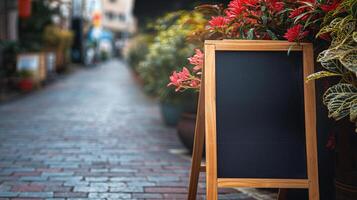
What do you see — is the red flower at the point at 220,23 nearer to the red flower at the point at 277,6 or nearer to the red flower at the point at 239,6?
the red flower at the point at 239,6

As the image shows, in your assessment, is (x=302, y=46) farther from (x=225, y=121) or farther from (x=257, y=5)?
(x=225, y=121)

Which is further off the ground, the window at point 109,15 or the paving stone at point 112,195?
the window at point 109,15

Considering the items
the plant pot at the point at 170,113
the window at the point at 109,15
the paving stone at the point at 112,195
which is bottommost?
the paving stone at the point at 112,195

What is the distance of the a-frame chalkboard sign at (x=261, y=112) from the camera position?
2.75m

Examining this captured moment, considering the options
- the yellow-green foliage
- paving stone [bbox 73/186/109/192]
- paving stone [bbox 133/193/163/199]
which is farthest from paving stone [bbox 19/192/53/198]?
the yellow-green foliage

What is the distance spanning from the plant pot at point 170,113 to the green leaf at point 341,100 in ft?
17.0

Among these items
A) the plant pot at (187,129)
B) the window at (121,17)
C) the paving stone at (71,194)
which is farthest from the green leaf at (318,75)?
the window at (121,17)

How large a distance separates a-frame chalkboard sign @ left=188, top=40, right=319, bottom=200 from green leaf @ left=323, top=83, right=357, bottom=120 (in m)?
0.16

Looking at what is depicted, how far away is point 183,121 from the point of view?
5.82 m

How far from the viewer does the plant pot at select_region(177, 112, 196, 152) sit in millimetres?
5574

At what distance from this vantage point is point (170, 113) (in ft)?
26.7

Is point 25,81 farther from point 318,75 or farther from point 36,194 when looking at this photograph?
point 318,75

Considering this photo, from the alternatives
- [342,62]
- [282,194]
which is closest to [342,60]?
[342,62]

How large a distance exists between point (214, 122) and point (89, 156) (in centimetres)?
315
